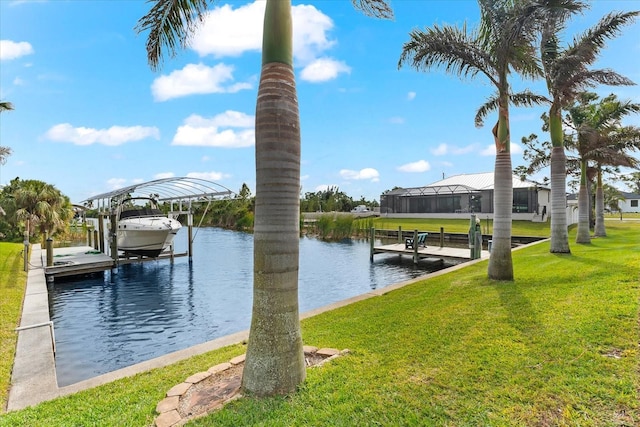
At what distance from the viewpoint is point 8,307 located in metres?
8.57

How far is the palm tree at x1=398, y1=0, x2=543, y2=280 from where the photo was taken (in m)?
8.18

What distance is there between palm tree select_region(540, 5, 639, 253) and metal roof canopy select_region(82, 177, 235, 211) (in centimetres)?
1285

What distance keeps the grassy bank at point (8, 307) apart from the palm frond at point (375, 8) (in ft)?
22.1

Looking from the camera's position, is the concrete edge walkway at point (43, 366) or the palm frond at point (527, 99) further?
the palm frond at point (527, 99)

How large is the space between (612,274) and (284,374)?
275 inches

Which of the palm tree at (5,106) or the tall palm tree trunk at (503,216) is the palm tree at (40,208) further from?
the tall palm tree trunk at (503,216)

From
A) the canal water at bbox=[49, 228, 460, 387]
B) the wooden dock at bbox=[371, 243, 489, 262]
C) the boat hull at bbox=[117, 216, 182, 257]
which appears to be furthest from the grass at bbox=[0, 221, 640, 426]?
the boat hull at bbox=[117, 216, 182, 257]

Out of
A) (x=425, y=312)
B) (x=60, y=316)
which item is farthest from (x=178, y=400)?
(x=60, y=316)

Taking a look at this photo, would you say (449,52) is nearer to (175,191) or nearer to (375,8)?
(375,8)

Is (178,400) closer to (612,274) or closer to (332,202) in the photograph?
(612,274)

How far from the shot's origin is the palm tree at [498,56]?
8.18m

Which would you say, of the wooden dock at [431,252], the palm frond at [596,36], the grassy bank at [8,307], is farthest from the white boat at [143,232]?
the palm frond at [596,36]

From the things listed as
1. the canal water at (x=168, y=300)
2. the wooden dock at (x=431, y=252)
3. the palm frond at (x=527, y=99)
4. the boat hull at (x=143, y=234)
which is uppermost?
the palm frond at (x=527, y=99)

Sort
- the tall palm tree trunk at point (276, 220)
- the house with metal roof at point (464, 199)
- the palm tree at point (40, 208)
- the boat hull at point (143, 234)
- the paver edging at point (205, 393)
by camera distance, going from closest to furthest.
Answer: the paver edging at point (205, 393)
the tall palm tree trunk at point (276, 220)
the boat hull at point (143, 234)
the palm tree at point (40, 208)
the house with metal roof at point (464, 199)
